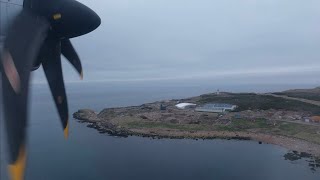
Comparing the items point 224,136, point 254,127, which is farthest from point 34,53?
point 254,127

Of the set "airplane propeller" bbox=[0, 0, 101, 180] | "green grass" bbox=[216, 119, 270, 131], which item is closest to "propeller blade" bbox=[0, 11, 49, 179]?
"airplane propeller" bbox=[0, 0, 101, 180]

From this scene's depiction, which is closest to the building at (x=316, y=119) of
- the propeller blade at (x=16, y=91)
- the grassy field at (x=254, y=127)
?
the grassy field at (x=254, y=127)

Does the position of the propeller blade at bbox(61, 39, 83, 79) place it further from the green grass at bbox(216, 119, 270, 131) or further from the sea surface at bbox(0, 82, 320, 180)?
the green grass at bbox(216, 119, 270, 131)

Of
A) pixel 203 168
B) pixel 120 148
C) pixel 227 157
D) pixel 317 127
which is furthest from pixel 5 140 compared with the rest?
pixel 317 127

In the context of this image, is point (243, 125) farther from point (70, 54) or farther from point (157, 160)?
point (70, 54)

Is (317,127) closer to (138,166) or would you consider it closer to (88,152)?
(138,166)
